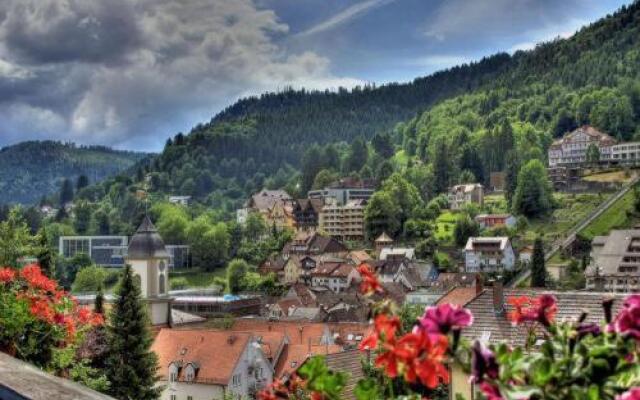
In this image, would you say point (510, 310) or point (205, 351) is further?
point (205, 351)

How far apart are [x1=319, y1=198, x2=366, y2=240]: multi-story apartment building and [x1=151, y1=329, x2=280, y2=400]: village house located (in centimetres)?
8161

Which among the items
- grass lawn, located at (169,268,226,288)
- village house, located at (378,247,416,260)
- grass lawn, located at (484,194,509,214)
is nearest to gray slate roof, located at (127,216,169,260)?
village house, located at (378,247,416,260)

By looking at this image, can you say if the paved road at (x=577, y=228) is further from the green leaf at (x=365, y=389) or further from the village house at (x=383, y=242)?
the green leaf at (x=365, y=389)

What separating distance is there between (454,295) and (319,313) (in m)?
19.9

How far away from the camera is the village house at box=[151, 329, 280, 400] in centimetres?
3609

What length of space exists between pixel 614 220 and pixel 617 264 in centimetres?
2064

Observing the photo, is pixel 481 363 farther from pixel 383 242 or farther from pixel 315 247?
pixel 315 247

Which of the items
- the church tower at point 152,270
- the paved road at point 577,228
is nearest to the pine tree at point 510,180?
the paved road at point 577,228

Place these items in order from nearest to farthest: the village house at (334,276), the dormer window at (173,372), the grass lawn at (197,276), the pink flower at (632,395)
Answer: the pink flower at (632,395)
the dormer window at (173,372)
the village house at (334,276)
the grass lawn at (197,276)

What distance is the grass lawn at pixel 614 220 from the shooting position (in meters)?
87.2

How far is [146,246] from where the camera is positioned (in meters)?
43.2

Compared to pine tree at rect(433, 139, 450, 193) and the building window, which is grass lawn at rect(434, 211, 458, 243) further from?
the building window

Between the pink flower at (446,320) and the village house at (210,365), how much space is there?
3348 centimetres

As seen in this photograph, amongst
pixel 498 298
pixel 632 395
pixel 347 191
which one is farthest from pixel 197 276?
pixel 632 395
